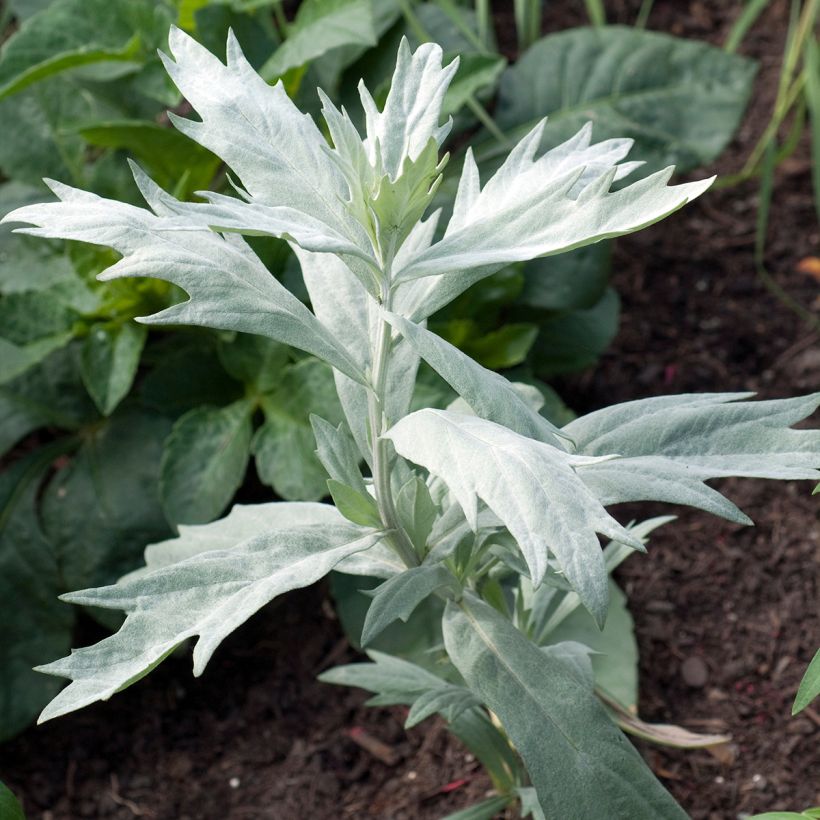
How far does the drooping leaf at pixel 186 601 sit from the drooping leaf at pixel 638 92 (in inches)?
45.7

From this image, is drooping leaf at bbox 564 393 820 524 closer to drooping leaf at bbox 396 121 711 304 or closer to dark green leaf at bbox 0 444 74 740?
drooping leaf at bbox 396 121 711 304

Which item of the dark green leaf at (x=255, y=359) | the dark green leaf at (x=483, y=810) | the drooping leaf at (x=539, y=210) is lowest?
the dark green leaf at (x=483, y=810)

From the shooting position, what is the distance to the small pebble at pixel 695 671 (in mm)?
1506

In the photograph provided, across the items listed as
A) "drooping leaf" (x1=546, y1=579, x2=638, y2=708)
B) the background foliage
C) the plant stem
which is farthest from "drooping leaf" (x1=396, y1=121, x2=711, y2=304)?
"drooping leaf" (x1=546, y1=579, x2=638, y2=708)

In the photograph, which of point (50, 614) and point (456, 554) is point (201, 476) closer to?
point (50, 614)

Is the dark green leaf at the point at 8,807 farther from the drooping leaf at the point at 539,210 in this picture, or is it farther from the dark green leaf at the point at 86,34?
the dark green leaf at the point at 86,34

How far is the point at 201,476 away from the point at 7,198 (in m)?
0.73

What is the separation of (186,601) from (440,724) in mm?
732

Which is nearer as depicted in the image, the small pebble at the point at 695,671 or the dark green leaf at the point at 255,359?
the small pebble at the point at 695,671

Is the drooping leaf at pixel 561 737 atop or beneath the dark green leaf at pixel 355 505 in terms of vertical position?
beneath

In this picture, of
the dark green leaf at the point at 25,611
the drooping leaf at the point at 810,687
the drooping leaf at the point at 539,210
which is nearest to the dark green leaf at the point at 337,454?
the drooping leaf at the point at 539,210

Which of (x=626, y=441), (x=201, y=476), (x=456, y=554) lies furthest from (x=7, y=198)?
(x=626, y=441)

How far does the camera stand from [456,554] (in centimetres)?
103

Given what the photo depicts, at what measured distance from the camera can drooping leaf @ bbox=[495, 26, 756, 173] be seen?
1854 mm
